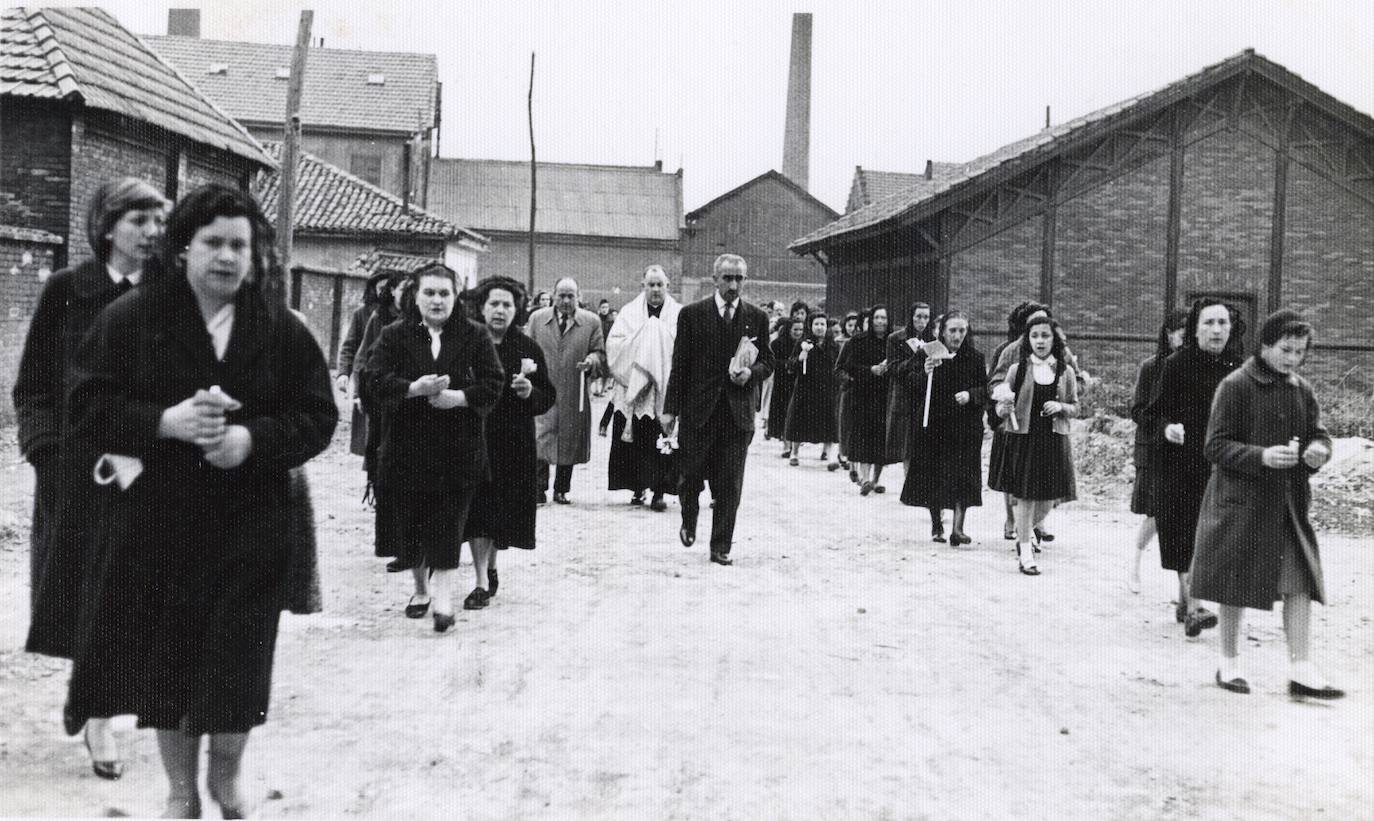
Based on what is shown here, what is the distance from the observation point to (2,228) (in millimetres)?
14148

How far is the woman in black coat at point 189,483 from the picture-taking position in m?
3.46

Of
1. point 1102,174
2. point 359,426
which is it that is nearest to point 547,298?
point 359,426

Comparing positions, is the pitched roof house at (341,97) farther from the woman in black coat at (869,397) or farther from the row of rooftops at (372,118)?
the woman in black coat at (869,397)

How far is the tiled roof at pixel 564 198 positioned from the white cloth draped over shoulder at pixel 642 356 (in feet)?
157

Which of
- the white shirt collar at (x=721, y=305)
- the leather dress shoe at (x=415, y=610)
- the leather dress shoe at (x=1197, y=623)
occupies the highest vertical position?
the white shirt collar at (x=721, y=305)

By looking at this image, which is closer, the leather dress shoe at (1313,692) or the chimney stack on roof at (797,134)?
the leather dress shoe at (1313,692)

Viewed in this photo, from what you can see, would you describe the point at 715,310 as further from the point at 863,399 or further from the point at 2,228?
the point at 2,228

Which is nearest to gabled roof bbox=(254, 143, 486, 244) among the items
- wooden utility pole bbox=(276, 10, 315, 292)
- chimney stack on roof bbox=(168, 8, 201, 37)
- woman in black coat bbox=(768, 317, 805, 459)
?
wooden utility pole bbox=(276, 10, 315, 292)

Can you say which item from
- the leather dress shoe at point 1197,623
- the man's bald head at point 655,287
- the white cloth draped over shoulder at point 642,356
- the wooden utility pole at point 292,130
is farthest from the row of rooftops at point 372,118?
the leather dress shoe at point 1197,623

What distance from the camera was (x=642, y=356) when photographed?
11906 millimetres

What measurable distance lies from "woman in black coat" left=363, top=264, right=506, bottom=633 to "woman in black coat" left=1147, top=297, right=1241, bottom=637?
3.58 m

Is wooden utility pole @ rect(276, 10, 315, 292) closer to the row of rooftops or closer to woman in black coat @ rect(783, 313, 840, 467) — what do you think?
the row of rooftops

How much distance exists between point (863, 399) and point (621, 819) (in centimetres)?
1036

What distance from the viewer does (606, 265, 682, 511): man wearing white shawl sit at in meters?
11.9
